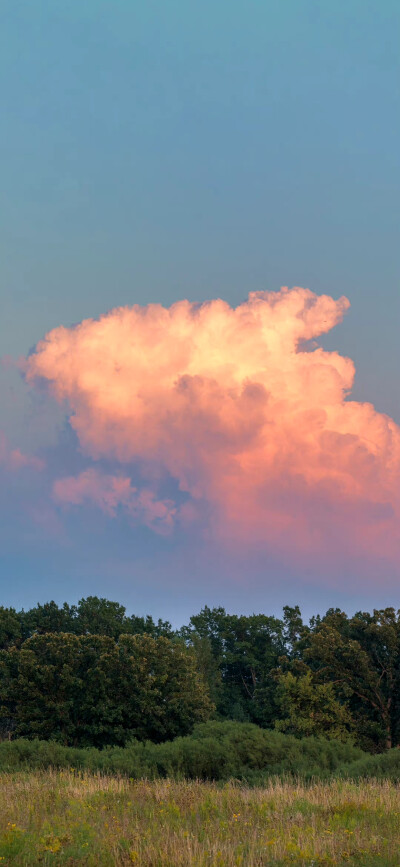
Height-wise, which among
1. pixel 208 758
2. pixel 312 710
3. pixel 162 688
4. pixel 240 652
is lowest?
pixel 208 758

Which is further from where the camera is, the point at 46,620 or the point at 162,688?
the point at 46,620

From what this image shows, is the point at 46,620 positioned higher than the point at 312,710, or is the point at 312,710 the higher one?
the point at 46,620

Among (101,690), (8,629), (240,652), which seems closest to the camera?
(101,690)

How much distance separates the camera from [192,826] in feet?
44.3

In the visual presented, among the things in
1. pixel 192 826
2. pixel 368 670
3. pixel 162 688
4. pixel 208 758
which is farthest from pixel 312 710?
pixel 192 826

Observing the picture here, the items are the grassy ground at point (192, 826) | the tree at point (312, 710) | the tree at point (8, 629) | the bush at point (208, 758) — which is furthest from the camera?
the tree at point (8, 629)

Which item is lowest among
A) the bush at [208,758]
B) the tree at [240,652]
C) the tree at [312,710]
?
the bush at [208,758]

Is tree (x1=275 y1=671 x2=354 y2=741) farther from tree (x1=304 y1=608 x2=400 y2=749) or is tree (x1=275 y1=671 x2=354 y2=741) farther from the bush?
the bush

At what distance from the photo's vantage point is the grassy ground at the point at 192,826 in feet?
34.4

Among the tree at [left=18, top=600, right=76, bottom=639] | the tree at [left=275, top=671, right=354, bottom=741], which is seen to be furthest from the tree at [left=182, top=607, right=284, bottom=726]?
the tree at [left=275, top=671, right=354, bottom=741]

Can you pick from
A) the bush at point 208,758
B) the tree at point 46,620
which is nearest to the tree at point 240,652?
the tree at point 46,620

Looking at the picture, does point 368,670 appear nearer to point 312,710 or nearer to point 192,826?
point 312,710

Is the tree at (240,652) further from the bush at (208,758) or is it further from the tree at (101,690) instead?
the bush at (208,758)

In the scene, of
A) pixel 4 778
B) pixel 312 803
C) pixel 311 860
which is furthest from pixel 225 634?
pixel 311 860
